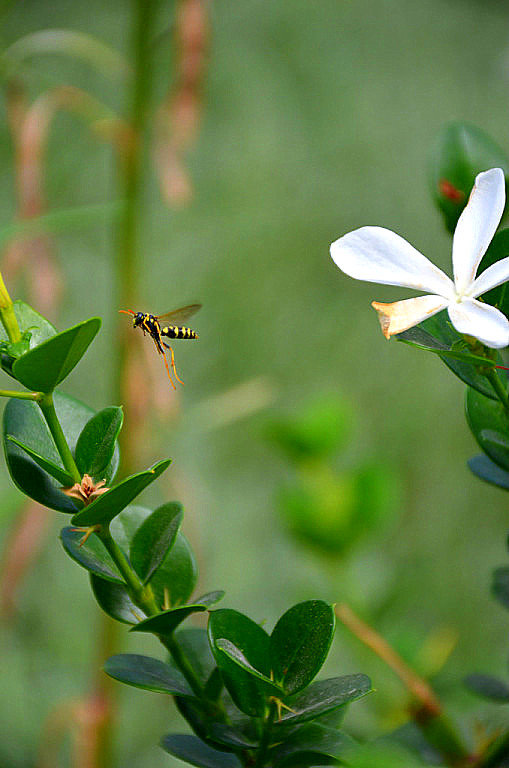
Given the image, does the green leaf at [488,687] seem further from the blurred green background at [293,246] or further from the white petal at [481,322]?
the blurred green background at [293,246]

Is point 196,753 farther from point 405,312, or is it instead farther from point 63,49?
point 63,49

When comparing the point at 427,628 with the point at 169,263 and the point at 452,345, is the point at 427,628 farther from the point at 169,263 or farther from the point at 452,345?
the point at 452,345

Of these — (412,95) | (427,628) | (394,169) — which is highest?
(412,95)

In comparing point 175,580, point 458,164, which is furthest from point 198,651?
point 458,164

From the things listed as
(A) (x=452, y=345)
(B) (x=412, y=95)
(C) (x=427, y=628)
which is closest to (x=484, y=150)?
(A) (x=452, y=345)

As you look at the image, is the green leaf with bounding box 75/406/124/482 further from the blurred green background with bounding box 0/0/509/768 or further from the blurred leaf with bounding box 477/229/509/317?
the blurred green background with bounding box 0/0/509/768

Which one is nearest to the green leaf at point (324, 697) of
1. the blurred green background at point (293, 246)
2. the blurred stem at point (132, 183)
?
the blurred stem at point (132, 183)
